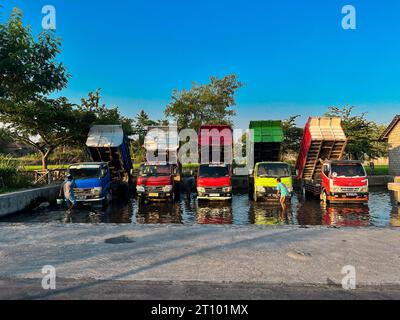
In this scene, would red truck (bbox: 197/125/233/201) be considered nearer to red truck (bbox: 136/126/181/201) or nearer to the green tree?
red truck (bbox: 136/126/181/201)

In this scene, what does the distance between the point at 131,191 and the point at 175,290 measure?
1725 centimetres

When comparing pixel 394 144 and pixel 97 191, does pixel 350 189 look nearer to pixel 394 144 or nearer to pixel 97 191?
pixel 97 191

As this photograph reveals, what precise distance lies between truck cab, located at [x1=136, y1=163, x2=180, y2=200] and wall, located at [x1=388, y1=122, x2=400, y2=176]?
20754 mm

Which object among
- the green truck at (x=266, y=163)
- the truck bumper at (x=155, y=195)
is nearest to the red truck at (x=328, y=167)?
the green truck at (x=266, y=163)

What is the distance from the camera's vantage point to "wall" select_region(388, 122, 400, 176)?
27188 millimetres

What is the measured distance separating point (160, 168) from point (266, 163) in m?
5.48

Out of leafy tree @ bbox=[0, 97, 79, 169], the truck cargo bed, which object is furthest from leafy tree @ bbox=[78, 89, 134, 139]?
the truck cargo bed

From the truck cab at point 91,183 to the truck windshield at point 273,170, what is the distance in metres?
7.59

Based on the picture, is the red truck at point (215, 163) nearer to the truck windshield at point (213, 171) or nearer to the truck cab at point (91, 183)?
the truck windshield at point (213, 171)

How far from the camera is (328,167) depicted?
15.4 m

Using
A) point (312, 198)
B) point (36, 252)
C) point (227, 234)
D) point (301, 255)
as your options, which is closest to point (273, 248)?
point (301, 255)

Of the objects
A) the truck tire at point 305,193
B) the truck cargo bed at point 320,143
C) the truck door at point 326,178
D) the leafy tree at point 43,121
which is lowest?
the truck tire at point 305,193

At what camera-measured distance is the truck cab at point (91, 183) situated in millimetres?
14703
